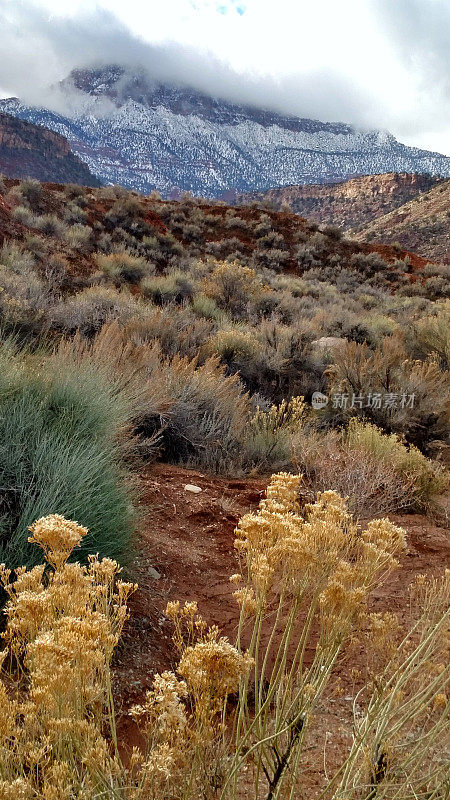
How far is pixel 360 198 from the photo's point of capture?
66.2 m

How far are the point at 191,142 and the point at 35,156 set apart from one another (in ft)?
283

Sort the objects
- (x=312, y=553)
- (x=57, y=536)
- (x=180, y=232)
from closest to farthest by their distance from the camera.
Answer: (x=57, y=536) < (x=312, y=553) < (x=180, y=232)

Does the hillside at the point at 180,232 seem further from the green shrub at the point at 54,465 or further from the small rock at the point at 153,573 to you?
the small rock at the point at 153,573

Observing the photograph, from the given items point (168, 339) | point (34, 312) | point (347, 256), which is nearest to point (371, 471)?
point (168, 339)

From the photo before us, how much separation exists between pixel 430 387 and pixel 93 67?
221m

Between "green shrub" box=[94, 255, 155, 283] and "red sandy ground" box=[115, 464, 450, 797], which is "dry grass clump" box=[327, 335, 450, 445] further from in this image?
"green shrub" box=[94, 255, 155, 283]

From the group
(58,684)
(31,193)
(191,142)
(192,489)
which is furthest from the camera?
(191,142)

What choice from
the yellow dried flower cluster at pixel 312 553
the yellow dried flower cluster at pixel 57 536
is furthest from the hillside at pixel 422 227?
the yellow dried flower cluster at pixel 57 536

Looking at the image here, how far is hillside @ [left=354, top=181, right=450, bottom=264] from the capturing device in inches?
1542

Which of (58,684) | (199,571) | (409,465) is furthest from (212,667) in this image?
(409,465)

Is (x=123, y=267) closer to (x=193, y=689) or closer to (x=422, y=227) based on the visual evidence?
(x=193, y=689)

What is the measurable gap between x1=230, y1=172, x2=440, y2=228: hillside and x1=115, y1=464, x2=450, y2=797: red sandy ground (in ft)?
184

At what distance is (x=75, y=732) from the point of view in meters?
1.13

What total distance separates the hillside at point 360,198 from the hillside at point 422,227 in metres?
8.07
